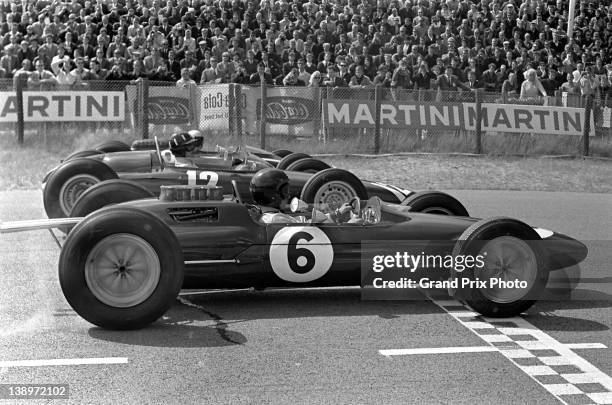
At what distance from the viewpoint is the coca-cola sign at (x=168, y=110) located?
18891 millimetres

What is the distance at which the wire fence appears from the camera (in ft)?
60.5

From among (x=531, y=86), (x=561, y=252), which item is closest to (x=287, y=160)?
(x=561, y=252)

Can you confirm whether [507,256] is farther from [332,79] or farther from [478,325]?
[332,79]

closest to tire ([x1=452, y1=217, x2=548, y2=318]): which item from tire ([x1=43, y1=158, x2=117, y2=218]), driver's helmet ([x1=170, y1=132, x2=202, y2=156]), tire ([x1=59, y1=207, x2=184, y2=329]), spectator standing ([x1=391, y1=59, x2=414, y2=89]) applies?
tire ([x1=59, y1=207, x2=184, y2=329])

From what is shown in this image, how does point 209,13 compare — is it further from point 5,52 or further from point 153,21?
point 5,52

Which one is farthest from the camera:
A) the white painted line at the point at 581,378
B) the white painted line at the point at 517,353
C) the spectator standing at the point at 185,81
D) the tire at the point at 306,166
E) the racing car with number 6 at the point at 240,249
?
the spectator standing at the point at 185,81

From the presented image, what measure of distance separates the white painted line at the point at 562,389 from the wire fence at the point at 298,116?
45.7ft

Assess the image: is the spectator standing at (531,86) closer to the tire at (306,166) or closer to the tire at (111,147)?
the tire at (306,166)

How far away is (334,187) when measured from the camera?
35.7 feet

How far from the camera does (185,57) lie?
19766 millimetres

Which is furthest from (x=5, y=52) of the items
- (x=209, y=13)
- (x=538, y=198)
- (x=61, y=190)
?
(x=538, y=198)

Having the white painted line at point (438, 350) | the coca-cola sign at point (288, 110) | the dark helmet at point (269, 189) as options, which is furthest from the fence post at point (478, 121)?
the white painted line at point (438, 350)

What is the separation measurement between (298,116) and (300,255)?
41.1 ft

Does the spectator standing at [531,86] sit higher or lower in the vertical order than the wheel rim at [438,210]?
higher
